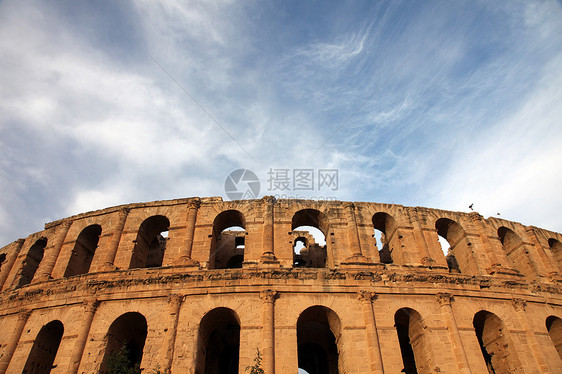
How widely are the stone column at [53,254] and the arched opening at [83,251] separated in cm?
84

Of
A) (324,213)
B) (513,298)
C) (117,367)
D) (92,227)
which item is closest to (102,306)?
(117,367)

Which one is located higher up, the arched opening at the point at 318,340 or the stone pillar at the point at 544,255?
the stone pillar at the point at 544,255

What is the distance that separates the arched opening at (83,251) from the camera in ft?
60.5

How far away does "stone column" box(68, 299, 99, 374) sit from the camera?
14102mm

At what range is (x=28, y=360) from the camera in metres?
15.3

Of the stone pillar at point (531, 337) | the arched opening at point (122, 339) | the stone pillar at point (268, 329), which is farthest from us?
the stone pillar at point (531, 337)

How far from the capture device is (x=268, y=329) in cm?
1425

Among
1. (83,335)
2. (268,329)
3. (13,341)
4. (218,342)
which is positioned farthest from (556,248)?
(13,341)

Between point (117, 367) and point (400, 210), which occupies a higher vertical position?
point (400, 210)

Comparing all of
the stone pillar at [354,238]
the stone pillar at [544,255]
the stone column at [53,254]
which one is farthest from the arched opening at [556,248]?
the stone column at [53,254]

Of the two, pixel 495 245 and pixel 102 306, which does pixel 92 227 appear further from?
pixel 495 245

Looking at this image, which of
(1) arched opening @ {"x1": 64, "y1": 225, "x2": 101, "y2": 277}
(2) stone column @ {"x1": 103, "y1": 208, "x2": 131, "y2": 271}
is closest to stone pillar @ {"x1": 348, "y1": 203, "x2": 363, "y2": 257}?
(2) stone column @ {"x1": 103, "y1": 208, "x2": 131, "y2": 271}

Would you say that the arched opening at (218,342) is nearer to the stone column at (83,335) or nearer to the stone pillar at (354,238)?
the stone column at (83,335)

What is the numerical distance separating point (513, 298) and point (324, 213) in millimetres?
9339
